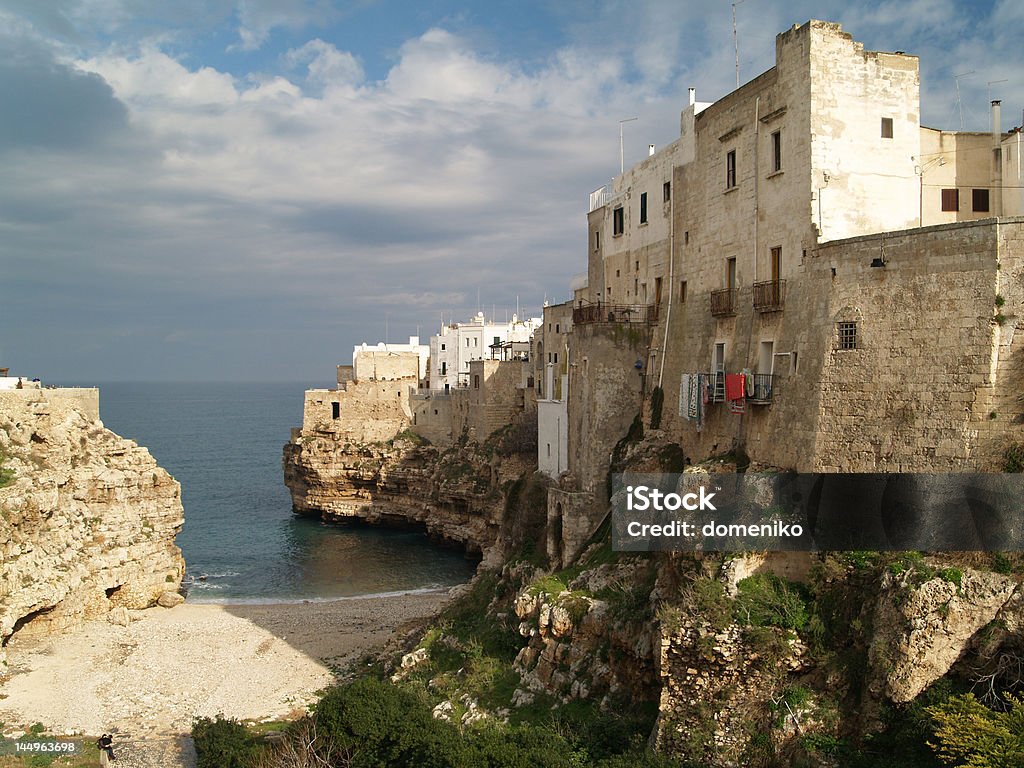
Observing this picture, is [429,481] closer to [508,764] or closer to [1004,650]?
[508,764]

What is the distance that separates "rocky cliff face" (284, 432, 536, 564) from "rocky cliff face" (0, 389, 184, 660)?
1642 cm

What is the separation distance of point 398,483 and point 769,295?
40.2 meters

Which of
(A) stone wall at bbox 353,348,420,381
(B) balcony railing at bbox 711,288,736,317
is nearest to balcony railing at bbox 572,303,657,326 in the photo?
(B) balcony railing at bbox 711,288,736,317

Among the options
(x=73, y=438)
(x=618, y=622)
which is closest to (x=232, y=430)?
(x=73, y=438)

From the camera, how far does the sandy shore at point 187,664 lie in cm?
2472

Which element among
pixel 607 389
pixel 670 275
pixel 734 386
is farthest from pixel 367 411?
pixel 734 386

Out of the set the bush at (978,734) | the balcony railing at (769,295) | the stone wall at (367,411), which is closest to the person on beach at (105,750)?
the bush at (978,734)

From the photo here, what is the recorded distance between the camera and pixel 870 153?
18906 mm

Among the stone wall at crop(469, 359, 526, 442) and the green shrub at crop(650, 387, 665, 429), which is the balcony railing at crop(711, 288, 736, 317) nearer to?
the green shrub at crop(650, 387, 665, 429)

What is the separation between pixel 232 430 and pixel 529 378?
106m

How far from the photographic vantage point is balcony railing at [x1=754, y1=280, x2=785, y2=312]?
19.6m

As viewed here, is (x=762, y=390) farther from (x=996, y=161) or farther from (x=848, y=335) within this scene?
(x=996, y=161)

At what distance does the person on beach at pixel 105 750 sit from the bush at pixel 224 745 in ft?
6.42

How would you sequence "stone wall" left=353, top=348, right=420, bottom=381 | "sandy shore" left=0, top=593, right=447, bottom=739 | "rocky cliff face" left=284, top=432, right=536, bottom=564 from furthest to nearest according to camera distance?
"stone wall" left=353, top=348, right=420, bottom=381 → "rocky cliff face" left=284, top=432, right=536, bottom=564 → "sandy shore" left=0, top=593, right=447, bottom=739
